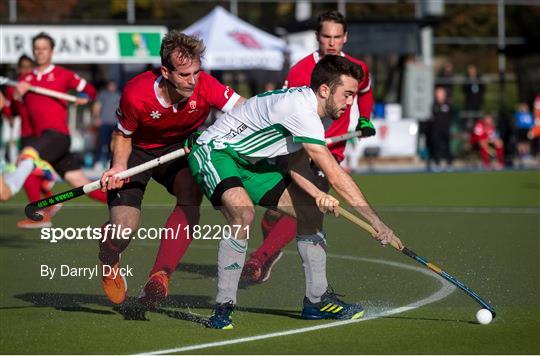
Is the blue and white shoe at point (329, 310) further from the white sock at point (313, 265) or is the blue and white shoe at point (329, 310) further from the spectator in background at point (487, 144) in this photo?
the spectator in background at point (487, 144)

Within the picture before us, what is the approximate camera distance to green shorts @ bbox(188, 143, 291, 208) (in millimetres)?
7309

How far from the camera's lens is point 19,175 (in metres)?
12.4

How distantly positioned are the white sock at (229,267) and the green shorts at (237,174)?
0.87 feet

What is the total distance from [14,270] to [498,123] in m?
19.8

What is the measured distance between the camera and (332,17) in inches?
368

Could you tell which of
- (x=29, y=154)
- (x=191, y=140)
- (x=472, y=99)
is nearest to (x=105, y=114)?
(x=472, y=99)

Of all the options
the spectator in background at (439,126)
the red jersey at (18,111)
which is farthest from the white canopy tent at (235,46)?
the red jersey at (18,111)

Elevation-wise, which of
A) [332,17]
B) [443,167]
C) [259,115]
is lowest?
[443,167]

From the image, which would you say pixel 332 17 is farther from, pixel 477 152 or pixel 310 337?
pixel 477 152

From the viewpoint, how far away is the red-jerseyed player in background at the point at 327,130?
8883mm

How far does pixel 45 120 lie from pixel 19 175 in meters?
0.62

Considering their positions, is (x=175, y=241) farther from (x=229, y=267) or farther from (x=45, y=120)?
(x=45, y=120)

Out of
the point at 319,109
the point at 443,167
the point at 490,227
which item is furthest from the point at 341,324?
the point at 443,167

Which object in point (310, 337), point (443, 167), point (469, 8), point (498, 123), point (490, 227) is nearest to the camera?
point (310, 337)
